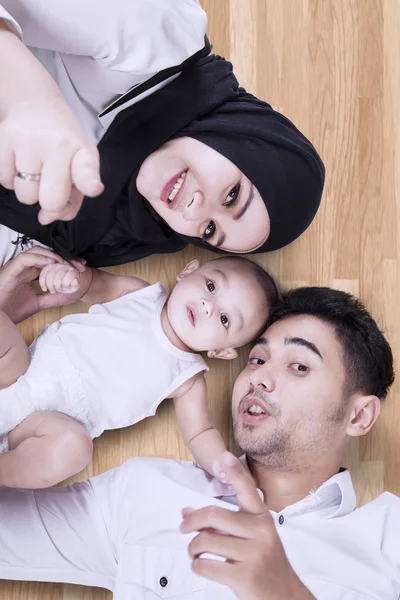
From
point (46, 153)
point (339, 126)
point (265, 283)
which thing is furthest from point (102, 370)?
point (339, 126)

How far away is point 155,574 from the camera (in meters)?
1.28

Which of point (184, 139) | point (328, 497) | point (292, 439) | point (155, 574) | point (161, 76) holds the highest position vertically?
point (161, 76)

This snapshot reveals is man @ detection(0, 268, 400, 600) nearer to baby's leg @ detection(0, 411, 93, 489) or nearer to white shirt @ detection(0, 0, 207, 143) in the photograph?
baby's leg @ detection(0, 411, 93, 489)

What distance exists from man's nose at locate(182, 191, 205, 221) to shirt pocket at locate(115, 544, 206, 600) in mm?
682

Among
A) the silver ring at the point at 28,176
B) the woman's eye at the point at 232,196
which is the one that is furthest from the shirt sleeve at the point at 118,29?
the silver ring at the point at 28,176

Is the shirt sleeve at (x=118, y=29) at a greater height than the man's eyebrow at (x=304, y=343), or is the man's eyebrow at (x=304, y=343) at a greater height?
the shirt sleeve at (x=118, y=29)

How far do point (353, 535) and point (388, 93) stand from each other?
1.09 meters

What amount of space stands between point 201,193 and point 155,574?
0.79m

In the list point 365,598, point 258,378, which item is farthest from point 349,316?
point 365,598

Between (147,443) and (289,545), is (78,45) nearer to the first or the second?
(147,443)

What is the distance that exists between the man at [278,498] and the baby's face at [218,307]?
63 mm

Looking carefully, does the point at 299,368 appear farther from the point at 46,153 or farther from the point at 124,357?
the point at 46,153

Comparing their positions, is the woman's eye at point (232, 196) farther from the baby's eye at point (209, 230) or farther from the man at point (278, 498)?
the man at point (278, 498)

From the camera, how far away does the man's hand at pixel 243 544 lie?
0.92 m
